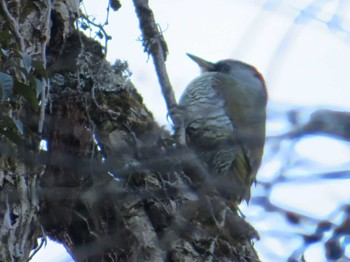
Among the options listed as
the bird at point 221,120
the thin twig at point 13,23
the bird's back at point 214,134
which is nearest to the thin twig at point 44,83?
the thin twig at point 13,23

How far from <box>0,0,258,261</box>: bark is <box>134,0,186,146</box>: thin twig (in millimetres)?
111

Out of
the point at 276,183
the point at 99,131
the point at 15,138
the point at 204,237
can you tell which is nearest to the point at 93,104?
the point at 99,131

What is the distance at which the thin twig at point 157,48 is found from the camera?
3385 mm

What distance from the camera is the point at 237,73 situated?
537 centimetres

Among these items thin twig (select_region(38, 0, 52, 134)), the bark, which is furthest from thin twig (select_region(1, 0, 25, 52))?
thin twig (select_region(38, 0, 52, 134))

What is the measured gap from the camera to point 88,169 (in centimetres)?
228

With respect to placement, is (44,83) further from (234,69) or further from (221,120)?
(234,69)

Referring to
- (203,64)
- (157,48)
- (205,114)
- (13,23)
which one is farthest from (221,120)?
(13,23)

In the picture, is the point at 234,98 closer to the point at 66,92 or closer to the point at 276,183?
the point at 66,92

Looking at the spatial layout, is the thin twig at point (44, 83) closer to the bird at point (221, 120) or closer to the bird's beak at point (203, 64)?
the bird at point (221, 120)

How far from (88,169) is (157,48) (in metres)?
1.51

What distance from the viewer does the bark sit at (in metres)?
2.67

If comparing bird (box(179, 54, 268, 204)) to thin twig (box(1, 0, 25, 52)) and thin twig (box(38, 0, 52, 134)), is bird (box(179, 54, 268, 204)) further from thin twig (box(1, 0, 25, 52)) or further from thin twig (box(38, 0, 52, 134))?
thin twig (box(1, 0, 25, 52))

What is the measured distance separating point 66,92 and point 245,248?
2.94 ft
